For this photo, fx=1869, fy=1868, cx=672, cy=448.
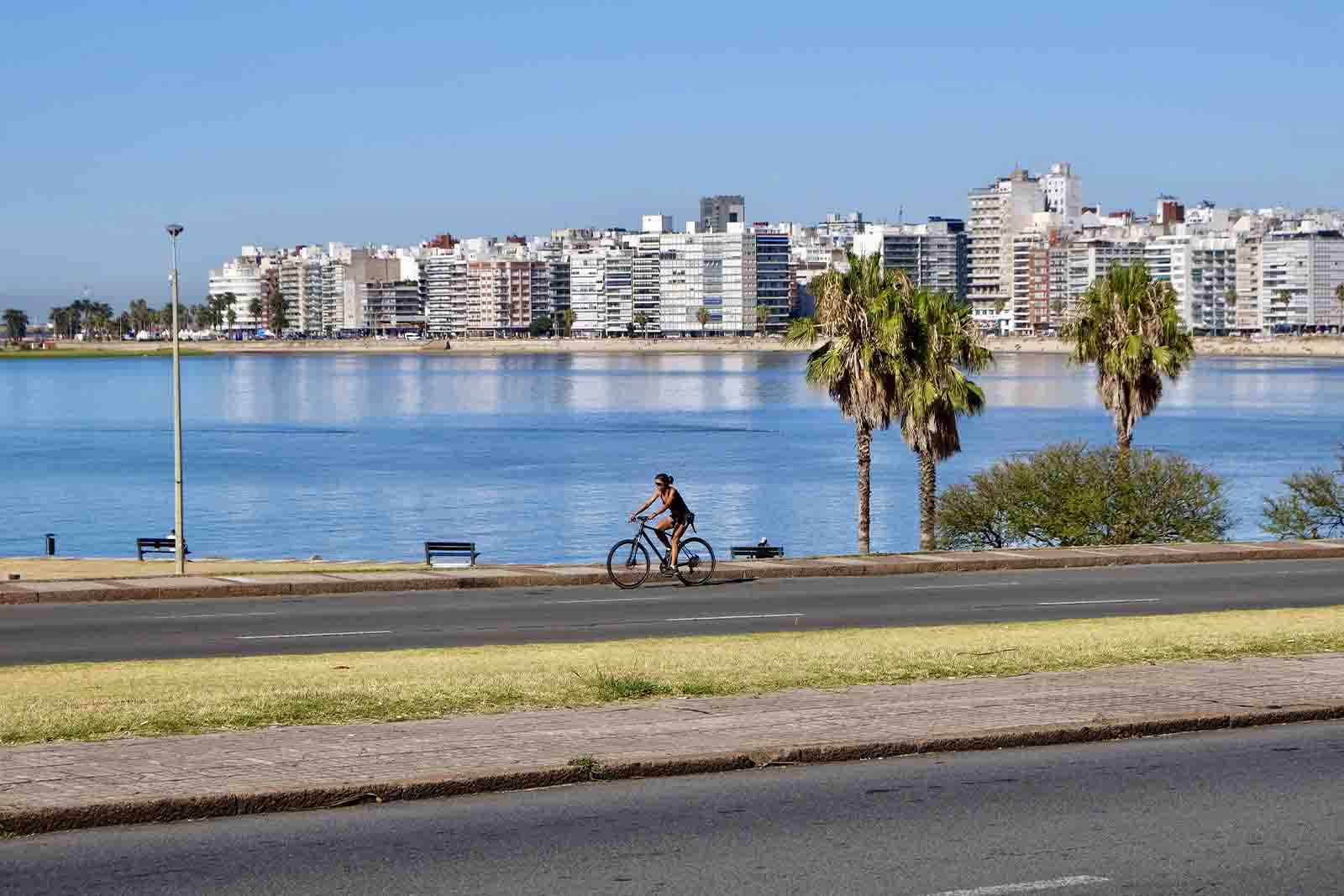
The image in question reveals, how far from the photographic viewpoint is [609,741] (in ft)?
38.7

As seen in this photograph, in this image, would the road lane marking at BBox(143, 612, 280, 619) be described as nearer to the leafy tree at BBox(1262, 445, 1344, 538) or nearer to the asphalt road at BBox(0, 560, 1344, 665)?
the asphalt road at BBox(0, 560, 1344, 665)

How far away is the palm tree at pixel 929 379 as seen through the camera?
46.8m

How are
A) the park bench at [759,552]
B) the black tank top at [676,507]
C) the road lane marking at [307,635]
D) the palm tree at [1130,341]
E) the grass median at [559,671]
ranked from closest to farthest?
the grass median at [559,671] < the road lane marking at [307,635] < the black tank top at [676,507] < the park bench at [759,552] < the palm tree at [1130,341]

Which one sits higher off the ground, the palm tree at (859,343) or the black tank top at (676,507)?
the palm tree at (859,343)

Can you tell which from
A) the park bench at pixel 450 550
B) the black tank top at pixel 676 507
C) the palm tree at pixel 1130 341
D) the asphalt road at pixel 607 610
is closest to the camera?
the asphalt road at pixel 607 610

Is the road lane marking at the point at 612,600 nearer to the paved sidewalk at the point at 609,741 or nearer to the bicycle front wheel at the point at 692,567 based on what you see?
the bicycle front wheel at the point at 692,567

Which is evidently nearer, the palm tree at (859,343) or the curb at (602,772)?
the curb at (602,772)

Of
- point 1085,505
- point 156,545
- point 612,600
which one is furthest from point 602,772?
point 156,545

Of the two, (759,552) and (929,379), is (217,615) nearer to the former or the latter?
(759,552)

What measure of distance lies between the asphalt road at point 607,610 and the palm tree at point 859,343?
62.1ft

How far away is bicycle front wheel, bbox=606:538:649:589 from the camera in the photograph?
2638cm

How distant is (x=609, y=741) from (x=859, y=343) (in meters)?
35.6

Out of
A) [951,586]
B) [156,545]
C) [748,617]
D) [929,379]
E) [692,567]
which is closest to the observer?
[748,617]

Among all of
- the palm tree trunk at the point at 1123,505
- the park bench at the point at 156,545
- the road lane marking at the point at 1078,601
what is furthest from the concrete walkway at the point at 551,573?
the park bench at the point at 156,545
